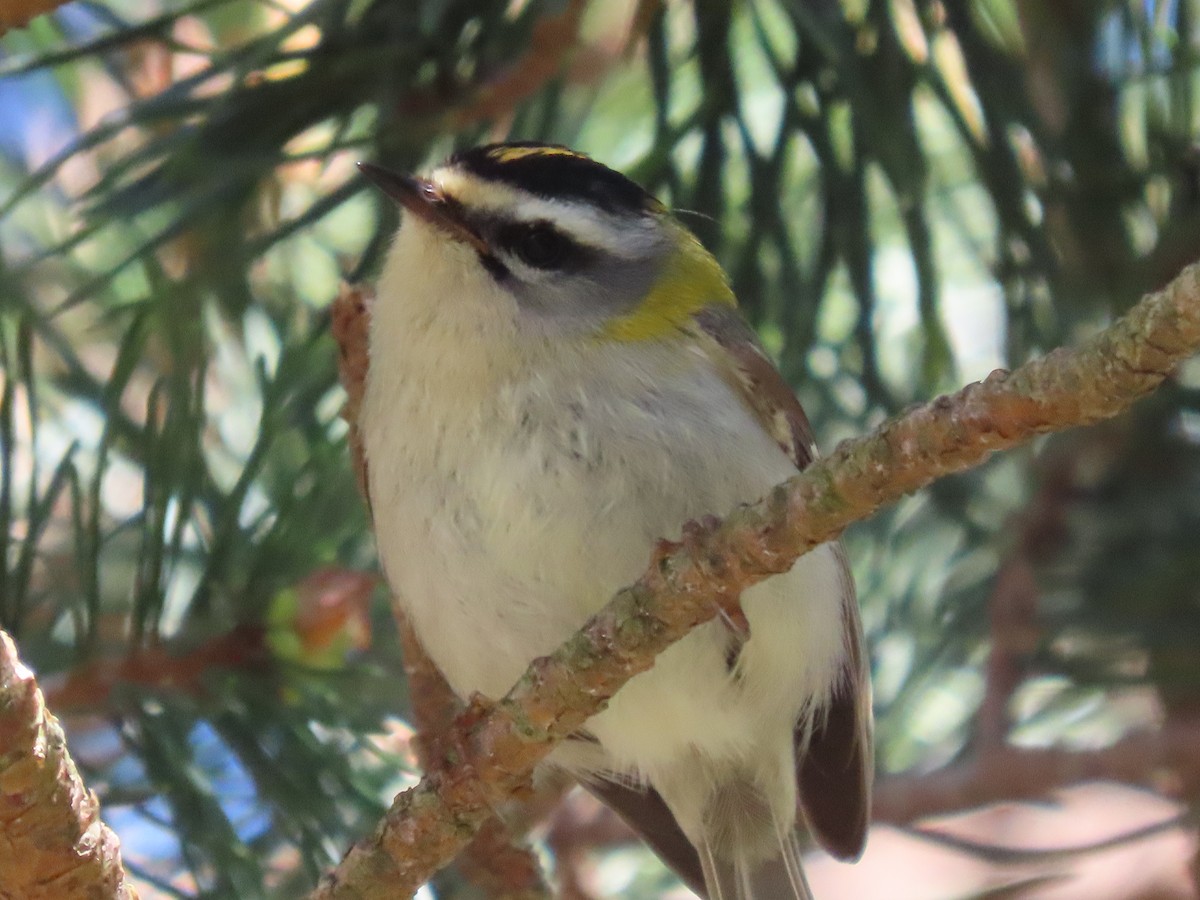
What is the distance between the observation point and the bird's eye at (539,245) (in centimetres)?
147

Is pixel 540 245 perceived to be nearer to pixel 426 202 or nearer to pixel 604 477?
pixel 426 202

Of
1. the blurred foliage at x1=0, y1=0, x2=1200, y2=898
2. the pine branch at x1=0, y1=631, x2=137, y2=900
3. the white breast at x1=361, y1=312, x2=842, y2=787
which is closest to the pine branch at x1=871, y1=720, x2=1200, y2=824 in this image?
the blurred foliage at x1=0, y1=0, x2=1200, y2=898

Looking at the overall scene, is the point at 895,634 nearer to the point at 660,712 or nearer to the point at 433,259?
the point at 660,712

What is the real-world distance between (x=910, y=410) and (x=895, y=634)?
915 mm

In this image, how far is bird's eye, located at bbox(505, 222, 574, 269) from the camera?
4.82ft

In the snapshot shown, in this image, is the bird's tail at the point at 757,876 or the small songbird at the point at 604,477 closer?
the small songbird at the point at 604,477

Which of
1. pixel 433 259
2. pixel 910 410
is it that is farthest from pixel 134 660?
pixel 910 410

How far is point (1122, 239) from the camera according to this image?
1382mm

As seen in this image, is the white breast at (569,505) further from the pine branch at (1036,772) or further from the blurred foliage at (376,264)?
the pine branch at (1036,772)

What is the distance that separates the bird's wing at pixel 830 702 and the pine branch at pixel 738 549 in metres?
0.47

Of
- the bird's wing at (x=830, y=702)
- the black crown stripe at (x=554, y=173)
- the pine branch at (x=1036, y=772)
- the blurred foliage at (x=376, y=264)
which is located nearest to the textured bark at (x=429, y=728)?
the blurred foliage at (x=376, y=264)

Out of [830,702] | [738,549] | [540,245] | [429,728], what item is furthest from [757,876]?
[738,549]

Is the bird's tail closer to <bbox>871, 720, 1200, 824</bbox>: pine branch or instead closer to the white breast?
<bbox>871, 720, 1200, 824</bbox>: pine branch

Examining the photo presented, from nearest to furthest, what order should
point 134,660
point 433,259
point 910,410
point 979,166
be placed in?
point 910,410, point 134,660, point 979,166, point 433,259
